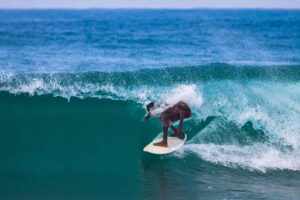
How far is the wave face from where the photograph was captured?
1316 centimetres

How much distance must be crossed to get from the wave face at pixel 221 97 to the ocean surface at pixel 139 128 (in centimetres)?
4

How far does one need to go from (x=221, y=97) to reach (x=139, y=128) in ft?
15.3

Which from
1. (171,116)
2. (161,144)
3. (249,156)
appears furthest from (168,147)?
(249,156)

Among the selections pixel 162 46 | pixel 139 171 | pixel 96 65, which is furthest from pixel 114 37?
pixel 139 171

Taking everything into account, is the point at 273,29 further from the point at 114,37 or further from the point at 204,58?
the point at 204,58

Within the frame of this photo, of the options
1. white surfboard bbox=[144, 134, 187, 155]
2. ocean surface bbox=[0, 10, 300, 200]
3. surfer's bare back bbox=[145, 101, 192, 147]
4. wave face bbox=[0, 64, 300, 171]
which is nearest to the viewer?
ocean surface bbox=[0, 10, 300, 200]

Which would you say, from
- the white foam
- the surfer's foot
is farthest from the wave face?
the surfer's foot

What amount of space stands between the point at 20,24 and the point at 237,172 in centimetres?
3569

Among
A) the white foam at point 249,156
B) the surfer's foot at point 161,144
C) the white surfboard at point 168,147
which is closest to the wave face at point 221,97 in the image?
the white foam at point 249,156

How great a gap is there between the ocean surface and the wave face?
4 cm

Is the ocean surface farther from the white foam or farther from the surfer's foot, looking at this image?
the surfer's foot

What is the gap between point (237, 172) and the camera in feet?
38.9

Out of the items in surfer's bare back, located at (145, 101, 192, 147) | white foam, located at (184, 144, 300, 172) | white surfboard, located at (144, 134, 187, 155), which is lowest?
white foam, located at (184, 144, 300, 172)

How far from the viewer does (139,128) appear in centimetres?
1449
